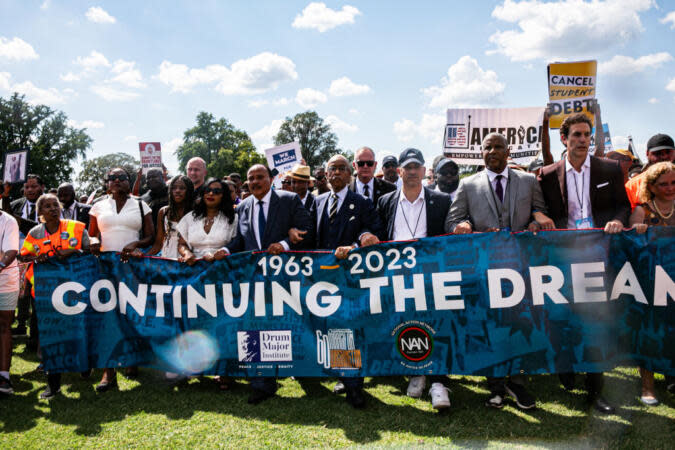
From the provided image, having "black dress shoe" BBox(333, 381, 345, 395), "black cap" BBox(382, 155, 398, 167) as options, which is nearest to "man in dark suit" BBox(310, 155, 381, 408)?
"black dress shoe" BBox(333, 381, 345, 395)

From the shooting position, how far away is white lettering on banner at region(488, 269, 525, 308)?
384 cm

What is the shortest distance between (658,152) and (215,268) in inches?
229

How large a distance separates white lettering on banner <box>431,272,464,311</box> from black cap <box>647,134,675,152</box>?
150 inches

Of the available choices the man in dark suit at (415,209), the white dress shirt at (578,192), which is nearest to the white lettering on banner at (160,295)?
the man in dark suit at (415,209)

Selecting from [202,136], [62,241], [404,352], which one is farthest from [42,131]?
[404,352]

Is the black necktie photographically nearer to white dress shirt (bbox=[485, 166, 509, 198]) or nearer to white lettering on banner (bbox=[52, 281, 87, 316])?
white dress shirt (bbox=[485, 166, 509, 198])

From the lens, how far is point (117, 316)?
15.5 feet

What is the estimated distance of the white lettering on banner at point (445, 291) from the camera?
395cm

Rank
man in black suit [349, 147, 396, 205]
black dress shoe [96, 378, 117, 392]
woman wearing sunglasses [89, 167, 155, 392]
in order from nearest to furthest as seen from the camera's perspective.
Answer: black dress shoe [96, 378, 117, 392] → woman wearing sunglasses [89, 167, 155, 392] → man in black suit [349, 147, 396, 205]

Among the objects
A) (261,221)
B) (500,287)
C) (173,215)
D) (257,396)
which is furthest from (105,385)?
(500,287)

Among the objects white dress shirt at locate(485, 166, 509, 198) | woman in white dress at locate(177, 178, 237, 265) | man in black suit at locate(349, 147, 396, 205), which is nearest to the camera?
white dress shirt at locate(485, 166, 509, 198)

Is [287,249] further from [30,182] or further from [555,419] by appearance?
[30,182]

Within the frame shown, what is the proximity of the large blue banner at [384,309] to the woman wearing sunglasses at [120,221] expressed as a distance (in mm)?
556

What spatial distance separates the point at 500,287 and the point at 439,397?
1.17 meters
